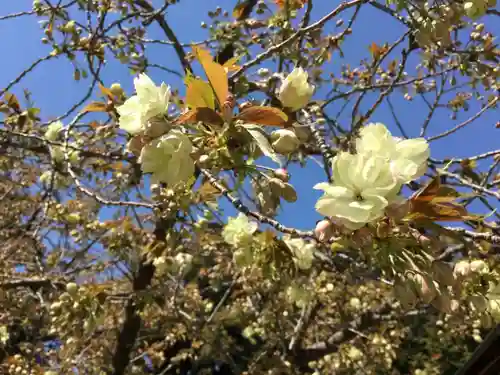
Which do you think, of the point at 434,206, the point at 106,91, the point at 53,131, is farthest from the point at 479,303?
the point at 53,131

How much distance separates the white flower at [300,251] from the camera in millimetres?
1565

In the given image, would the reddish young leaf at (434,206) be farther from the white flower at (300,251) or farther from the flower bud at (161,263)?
the flower bud at (161,263)

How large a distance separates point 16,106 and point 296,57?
158cm

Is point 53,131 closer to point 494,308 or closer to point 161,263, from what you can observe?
point 161,263

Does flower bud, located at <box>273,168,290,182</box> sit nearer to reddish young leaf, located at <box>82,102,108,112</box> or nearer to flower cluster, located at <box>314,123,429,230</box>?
flower cluster, located at <box>314,123,429,230</box>

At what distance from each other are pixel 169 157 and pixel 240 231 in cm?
79

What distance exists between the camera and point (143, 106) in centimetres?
87

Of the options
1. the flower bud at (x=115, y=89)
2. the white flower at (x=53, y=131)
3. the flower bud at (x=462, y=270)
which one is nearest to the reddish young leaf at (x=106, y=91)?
the flower bud at (x=115, y=89)

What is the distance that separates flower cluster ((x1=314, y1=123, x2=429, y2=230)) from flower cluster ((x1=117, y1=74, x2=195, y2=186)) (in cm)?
25

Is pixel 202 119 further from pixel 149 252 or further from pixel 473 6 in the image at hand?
pixel 149 252

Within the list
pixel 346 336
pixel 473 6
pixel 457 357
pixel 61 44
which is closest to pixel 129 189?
pixel 61 44

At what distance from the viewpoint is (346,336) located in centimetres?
393

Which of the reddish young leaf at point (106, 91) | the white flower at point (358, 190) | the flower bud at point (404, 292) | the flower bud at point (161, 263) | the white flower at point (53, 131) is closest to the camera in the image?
the white flower at point (358, 190)

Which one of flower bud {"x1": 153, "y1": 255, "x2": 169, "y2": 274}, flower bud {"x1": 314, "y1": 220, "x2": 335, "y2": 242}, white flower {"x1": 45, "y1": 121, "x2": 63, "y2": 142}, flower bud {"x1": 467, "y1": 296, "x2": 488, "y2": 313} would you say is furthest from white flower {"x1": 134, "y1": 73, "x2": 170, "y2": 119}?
white flower {"x1": 45, "y1": 121, "x2": 63, "y2": 142}
